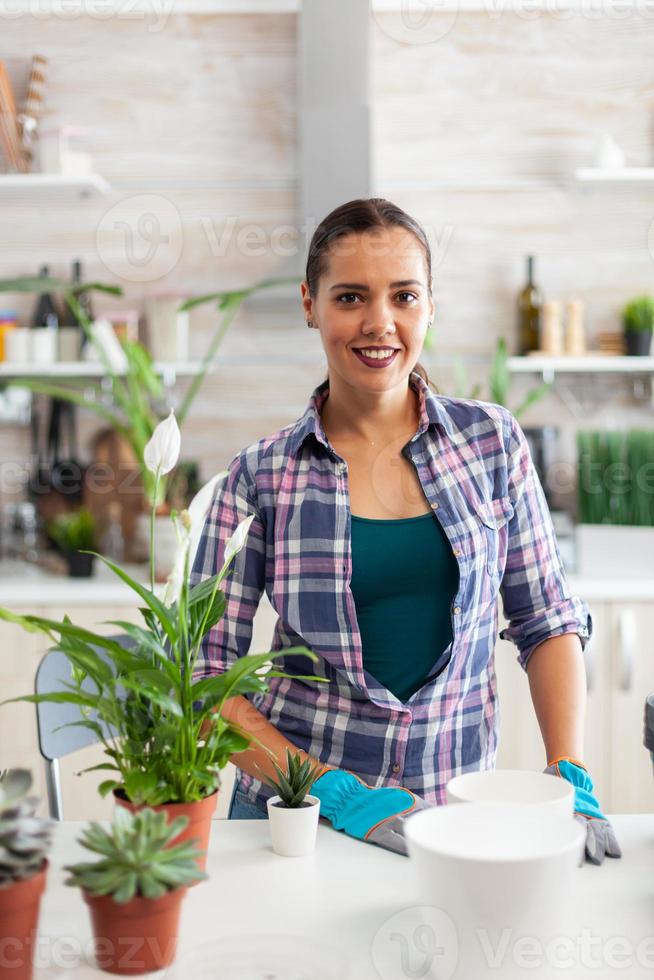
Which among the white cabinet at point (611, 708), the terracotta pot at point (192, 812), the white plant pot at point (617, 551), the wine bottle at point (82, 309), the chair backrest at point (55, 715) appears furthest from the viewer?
the wine bottle at point (82, 309)

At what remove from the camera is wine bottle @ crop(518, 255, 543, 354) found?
2902 mm

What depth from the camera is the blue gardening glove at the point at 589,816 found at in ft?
3.11

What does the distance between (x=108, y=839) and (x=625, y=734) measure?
6.48 ft

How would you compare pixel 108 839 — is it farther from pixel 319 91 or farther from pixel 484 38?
pixel 484 38

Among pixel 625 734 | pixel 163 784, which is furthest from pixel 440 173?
pixel 163 784

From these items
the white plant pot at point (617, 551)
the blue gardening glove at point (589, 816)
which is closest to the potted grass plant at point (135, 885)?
the blue gardening glove at point (589, 816)

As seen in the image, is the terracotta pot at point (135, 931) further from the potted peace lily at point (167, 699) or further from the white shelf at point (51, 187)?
the white shelf at point (51, 187)

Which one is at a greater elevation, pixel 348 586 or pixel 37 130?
pixel 37 130

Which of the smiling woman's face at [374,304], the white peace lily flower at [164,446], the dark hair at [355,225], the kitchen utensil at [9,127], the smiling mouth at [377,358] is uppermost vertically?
the kitchen utensil at [9,127]

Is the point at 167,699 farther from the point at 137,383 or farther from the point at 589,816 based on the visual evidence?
the point at 137,383

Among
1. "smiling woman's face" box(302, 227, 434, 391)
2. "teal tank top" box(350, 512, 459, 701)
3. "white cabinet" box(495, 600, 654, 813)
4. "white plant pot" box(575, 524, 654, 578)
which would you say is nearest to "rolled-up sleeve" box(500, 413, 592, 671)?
"teal tank top" box(350, 512, 459, 701)

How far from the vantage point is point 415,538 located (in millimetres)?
1295

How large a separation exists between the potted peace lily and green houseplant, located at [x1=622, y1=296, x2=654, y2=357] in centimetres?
223

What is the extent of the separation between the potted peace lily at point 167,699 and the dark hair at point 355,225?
54cm
